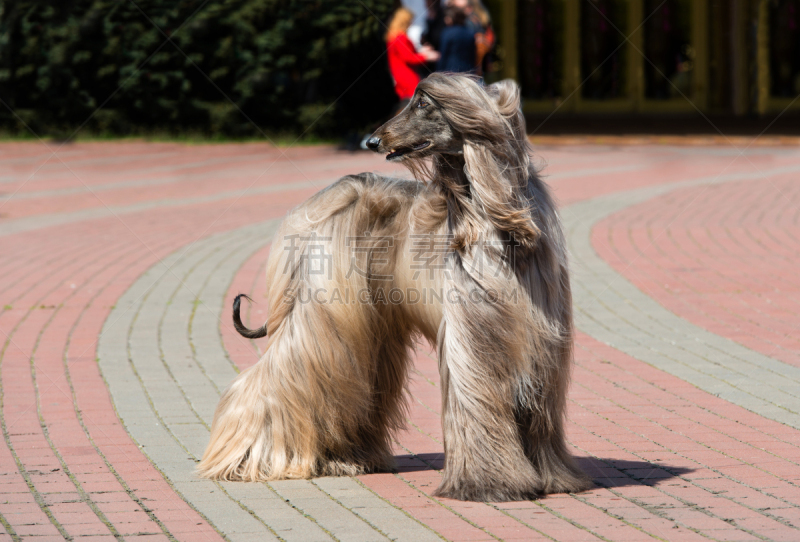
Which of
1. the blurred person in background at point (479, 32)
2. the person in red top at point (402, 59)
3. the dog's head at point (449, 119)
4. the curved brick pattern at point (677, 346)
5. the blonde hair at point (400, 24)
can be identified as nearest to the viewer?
the dog's head at point (449, 119)

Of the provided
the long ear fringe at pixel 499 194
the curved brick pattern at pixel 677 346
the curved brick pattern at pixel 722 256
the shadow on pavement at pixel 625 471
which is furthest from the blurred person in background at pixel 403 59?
the long ear fringe at pixel 499 194

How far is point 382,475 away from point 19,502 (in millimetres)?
1373

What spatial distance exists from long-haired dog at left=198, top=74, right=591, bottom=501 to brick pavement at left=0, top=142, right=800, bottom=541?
5.7 inches

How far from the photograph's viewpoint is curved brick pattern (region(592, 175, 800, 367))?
6492 mm

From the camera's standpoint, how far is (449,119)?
3.26 m

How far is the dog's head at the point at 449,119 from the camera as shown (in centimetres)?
323

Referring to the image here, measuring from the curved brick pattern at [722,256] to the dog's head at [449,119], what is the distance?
3160 mm

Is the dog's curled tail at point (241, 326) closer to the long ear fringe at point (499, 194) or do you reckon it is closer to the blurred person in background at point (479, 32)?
the long ear fringe at point (499, 194)

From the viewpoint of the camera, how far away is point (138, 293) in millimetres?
7449

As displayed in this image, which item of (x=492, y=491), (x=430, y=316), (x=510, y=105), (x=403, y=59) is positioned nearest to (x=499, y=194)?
(x=510, y=105)

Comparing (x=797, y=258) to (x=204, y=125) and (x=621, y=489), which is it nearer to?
(x=621, y=489)

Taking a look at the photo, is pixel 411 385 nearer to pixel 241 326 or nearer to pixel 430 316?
pixel 241 326

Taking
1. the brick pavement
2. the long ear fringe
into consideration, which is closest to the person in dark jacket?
the brick pavement

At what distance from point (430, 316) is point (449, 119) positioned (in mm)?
743
